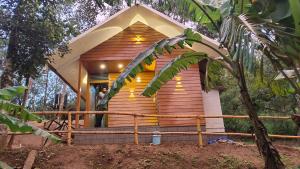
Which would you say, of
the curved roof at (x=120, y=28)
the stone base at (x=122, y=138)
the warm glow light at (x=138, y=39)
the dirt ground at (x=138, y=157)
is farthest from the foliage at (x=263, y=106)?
the dirt ground at (x=138, y=157)

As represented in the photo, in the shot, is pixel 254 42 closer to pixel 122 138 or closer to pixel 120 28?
pixel 122 138

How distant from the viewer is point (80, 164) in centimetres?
860

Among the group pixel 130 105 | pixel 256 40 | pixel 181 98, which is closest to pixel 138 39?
pixel 130 105

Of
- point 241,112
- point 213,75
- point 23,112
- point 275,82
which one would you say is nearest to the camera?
point 23,112

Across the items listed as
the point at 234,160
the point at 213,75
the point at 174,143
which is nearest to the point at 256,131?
the point at 213,75

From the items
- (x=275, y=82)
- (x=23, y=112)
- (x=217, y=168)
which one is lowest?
(x=217, y=168)

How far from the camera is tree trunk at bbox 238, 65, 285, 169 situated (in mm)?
5441

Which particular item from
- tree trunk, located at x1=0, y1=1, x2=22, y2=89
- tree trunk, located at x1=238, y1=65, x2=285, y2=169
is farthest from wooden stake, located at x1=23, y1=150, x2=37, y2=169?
tree trunk, located at x1=238, y1=65, x2=285, y2=169

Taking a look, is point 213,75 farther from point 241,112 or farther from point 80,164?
point 241,112

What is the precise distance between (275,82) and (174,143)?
4521mm

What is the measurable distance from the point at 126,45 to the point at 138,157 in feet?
16.8

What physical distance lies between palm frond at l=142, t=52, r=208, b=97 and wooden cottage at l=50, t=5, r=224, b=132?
4.56m

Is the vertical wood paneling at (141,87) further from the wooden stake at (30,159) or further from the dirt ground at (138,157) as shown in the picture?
the wooden stake at (30,159)

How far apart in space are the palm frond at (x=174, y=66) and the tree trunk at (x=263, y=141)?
126 cm
